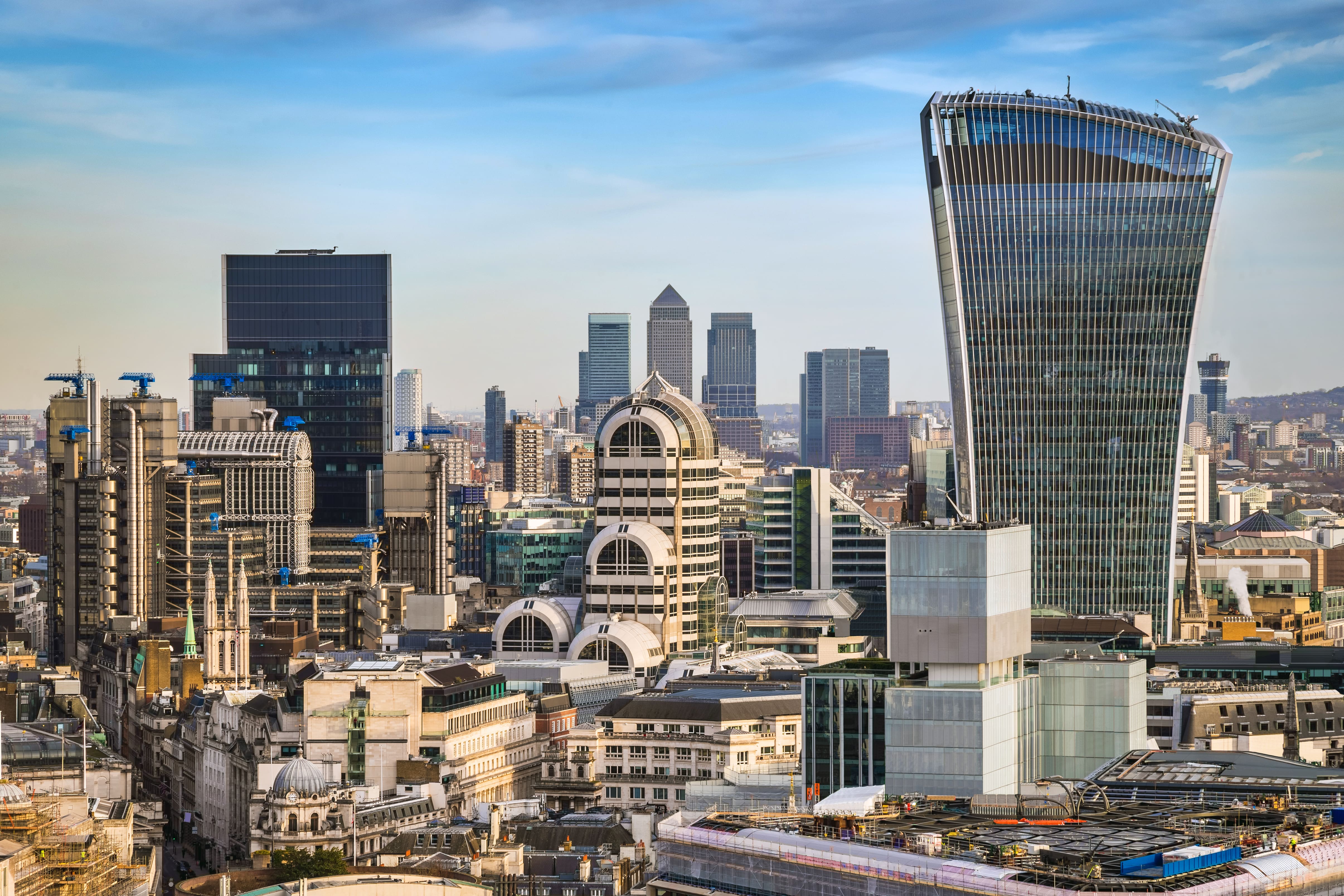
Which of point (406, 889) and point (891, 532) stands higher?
point (891, 532)

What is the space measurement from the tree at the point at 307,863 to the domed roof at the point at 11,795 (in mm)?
13563

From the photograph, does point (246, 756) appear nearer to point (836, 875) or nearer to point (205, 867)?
point (205, 867)

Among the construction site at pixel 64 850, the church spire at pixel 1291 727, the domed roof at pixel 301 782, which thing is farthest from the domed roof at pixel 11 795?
the church spire at pixel 1291 727

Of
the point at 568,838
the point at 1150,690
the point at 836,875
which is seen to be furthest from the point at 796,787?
the point at 836,875

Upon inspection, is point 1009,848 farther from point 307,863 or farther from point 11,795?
point 11,795

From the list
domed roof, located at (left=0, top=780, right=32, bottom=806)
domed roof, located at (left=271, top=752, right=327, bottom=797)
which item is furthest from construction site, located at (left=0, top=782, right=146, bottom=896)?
domed roof, located at (left=271, top=752, right=327, bottom=797)

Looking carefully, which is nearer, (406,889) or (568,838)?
(406,889)

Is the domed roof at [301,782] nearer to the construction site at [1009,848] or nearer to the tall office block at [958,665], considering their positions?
the tall office block at [958,665]

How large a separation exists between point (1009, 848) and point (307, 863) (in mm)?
51946

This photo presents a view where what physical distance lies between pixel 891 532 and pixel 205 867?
2722 inches

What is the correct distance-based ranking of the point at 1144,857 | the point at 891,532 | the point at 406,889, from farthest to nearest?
1. the point at 891,532
2. the point at 406,889
3. the point at 1144,857

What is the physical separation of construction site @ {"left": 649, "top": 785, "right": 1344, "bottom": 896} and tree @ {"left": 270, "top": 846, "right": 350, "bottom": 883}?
82.8ft

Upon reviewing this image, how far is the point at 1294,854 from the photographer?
9894 cm

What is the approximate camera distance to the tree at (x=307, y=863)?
13550 cm
